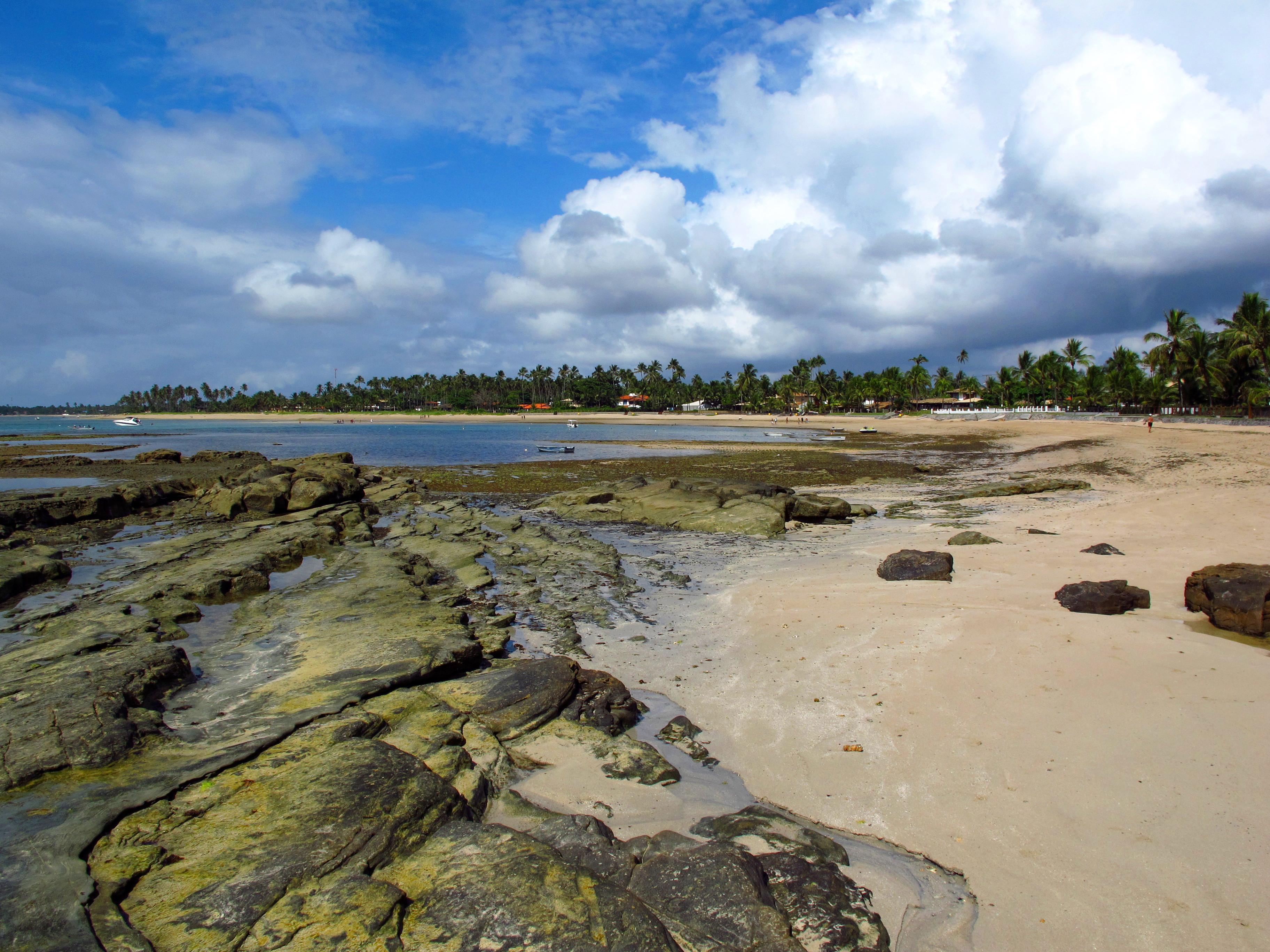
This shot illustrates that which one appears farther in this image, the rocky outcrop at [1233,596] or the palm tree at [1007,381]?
the palm tree at [1007,381]

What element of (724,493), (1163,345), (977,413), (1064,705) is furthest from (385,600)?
(977,413)

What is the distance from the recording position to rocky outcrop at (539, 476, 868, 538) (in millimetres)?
18031

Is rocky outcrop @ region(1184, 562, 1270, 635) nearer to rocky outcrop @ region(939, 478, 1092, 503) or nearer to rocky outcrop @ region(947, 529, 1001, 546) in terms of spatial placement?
rocky outcrop @ region(947, 529, 1001, 546)

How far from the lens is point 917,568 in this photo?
37.8 ft

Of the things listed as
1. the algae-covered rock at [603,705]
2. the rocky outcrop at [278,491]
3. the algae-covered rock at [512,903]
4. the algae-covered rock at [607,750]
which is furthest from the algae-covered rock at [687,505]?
the algae-covered rock at [512,903]

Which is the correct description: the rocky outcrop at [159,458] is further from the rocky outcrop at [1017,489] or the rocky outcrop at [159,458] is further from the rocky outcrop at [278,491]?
the rocky outcrop at [1017,489]

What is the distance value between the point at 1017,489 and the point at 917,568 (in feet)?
46.2

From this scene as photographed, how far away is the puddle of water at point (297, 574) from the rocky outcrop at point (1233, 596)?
1452cm

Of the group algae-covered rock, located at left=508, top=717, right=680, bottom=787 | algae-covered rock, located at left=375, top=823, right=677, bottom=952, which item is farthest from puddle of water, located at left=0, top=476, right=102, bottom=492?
algae-covered rock, located at left=375, top=823, right=677, bottom=952

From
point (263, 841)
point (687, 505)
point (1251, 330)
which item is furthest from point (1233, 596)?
point (1251, 330)

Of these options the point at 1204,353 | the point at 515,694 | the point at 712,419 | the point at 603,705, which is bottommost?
the point at 603,705

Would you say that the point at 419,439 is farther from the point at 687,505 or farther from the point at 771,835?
the point at 771,835

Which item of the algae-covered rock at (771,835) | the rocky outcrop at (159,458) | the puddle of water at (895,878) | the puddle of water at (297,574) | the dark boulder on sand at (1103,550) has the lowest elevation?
the puddle of water at (297,574)

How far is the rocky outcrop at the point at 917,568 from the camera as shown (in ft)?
37.3
